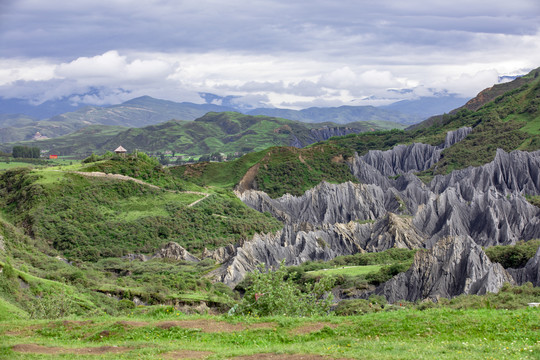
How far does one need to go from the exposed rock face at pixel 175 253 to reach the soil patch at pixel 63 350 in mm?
47340

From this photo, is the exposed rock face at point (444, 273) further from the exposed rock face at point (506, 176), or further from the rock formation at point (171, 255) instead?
the exposed rock face at point (506, 176)

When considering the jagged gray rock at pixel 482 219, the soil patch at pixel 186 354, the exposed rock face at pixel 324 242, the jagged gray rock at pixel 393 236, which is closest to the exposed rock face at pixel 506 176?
the jagged gray rock at pixel 482 219

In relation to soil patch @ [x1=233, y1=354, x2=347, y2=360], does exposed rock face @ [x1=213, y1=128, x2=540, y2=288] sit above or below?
below

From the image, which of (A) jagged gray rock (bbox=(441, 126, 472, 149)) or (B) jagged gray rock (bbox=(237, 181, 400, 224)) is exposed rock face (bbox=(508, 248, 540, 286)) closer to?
(B) jagged gray rock (bbox=(237, 181, 400, 224))

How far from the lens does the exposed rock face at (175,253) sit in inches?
2630

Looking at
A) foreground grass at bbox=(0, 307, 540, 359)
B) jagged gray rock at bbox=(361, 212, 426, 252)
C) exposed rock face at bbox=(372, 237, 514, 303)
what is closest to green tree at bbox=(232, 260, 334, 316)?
foreground grass at bbox=(0, 307, 540, 359)

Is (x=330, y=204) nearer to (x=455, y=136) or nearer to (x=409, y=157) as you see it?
(x=409, y=157)

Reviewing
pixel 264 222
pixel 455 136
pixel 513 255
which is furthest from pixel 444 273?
pixel 455 136

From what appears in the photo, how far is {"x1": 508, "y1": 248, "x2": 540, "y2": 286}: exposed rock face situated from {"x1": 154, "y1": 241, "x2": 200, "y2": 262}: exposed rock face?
37.8 m

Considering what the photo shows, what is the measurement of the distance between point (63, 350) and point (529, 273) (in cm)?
3301

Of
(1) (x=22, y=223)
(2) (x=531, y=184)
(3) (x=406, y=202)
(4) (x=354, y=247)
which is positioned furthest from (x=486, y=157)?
(1) (x=22, y=223)

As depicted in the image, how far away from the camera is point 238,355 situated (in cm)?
1734

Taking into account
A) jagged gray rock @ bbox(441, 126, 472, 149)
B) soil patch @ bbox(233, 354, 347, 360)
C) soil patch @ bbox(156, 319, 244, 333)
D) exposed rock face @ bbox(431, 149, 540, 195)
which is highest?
jagged gray rock @ bbox(441, 126, 472, 149)

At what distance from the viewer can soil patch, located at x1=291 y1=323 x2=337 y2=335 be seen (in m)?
20.2
